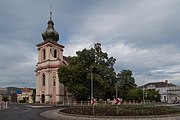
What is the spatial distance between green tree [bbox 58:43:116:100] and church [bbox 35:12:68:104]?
11.3 metres

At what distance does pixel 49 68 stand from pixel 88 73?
822 inches

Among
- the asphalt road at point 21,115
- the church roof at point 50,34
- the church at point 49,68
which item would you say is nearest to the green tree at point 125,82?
the church at point 49,68

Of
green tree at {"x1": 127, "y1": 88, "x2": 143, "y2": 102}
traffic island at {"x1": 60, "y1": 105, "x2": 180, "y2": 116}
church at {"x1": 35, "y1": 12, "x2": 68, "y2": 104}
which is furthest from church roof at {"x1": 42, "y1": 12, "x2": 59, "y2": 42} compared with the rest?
traffic island at {"x1": 60, "y1": 105, "x2": 180, "y2": 116}

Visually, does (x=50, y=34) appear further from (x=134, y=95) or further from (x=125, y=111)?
(x=125, y=111)

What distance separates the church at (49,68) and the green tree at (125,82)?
56.0 ft

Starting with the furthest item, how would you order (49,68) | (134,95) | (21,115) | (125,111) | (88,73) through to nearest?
1. (49,68)
2. (134,95)
3. (88,73)
4. (21,115)
5. (125,111)

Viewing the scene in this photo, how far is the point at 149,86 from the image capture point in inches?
5517

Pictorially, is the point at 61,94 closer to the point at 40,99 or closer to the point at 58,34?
the point at 40,99

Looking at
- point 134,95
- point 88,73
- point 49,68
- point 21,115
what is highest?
point 49,68

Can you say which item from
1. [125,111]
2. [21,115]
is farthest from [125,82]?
[21,115]

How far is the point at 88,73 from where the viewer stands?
199 ft

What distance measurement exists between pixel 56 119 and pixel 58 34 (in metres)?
63.7

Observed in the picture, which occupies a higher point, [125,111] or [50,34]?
[50,34]

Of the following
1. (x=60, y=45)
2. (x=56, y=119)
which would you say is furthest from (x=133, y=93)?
(x=56, y=119)
